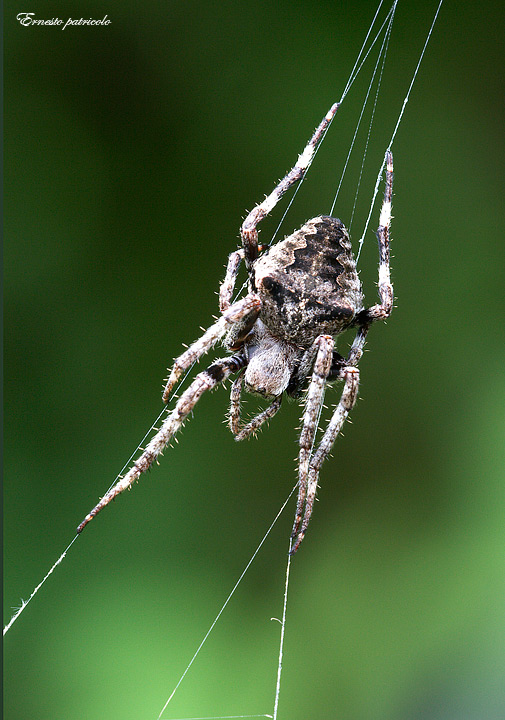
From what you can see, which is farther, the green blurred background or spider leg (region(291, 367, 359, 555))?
the green blurred background

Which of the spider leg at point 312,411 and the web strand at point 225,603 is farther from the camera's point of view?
the web strand at point 225,603

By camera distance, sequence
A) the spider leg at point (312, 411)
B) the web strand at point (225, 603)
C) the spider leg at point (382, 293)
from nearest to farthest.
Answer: the spider leg at point (312, 411) < the spider leg at point (382, 293) < the web strand at point (225, 603)

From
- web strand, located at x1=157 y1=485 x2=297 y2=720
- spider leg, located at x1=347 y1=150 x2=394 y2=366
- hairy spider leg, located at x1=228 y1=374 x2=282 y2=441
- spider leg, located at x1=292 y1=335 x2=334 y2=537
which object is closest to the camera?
spider leg, located at x1=292 y1=335 x2=334 y2=537

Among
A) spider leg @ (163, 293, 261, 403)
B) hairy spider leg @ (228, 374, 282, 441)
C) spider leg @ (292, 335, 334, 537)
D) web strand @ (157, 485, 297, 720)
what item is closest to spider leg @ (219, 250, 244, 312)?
spider leg @ (163, 293, 261, 403)

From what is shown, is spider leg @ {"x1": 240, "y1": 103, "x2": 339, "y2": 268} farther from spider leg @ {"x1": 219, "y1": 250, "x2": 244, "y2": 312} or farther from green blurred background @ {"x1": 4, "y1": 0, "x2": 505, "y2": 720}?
green blurred background @ {"x1": 4, "y1": 0, "x2": 505, "y2": 720}

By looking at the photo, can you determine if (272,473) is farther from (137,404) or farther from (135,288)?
(135,288)

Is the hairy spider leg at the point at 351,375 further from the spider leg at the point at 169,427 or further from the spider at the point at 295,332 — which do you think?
the spider leg at the point at 169,427

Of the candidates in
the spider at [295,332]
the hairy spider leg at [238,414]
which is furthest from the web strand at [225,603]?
the spider at [295,332]
